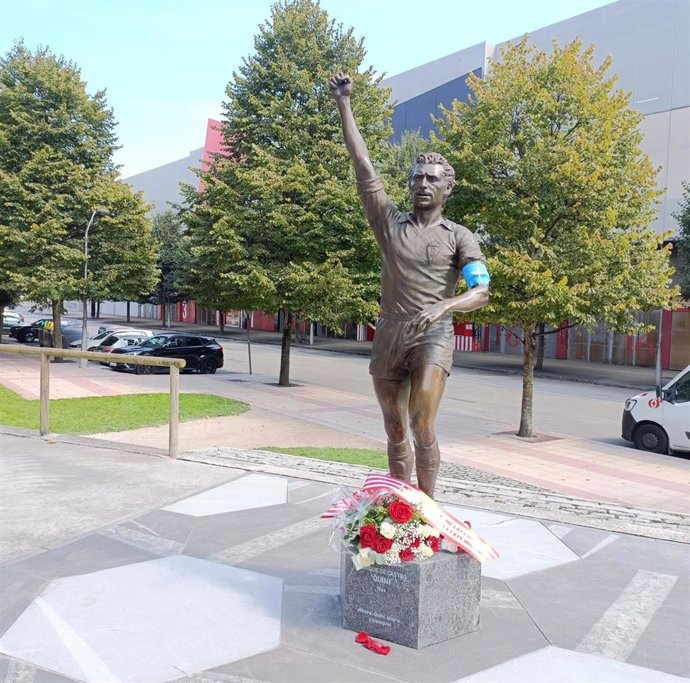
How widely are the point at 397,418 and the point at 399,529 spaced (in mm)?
887

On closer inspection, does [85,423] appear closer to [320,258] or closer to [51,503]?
[51,503]

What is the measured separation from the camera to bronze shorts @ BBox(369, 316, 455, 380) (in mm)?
4527

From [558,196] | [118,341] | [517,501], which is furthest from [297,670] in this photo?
[118,341]

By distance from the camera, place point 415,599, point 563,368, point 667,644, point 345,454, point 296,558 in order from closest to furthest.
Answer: point 415,599 < point 667,644 < point 296,558 < point 345,454 < point 563,368

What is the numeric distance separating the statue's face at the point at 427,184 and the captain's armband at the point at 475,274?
48 centimetres

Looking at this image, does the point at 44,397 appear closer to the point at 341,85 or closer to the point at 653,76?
the point at 341,85

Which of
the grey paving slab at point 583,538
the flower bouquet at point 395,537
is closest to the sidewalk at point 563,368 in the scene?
the grey paving slab at point 583,538

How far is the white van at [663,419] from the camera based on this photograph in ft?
42.1

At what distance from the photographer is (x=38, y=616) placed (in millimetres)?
4238

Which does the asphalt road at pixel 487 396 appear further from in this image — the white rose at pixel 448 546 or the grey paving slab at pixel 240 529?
the white rose at pixel 448 546

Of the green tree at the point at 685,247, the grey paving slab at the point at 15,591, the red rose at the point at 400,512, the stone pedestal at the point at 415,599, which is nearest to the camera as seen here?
the stone pedestal at the point at 415,599

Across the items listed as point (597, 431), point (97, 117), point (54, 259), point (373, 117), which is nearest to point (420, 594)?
point (597, 431)

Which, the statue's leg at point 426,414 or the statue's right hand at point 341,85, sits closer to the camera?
the statue's leg at point 426,414

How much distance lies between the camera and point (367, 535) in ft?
13.6
